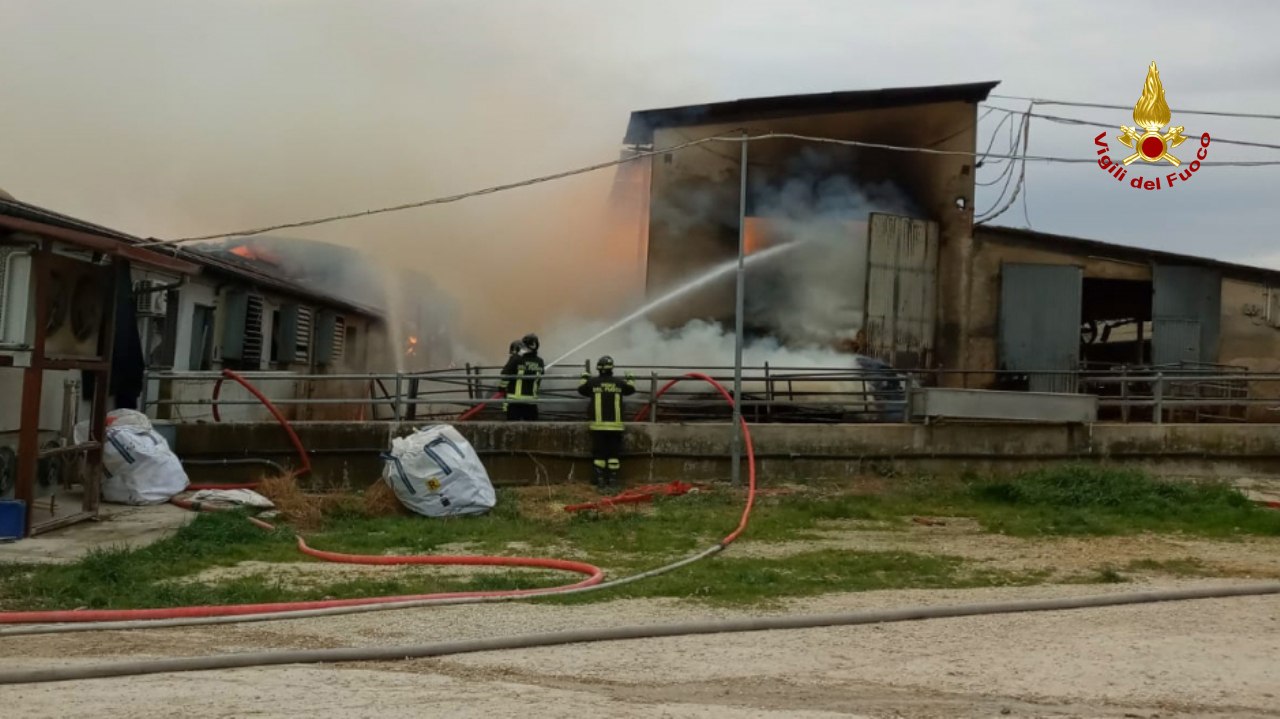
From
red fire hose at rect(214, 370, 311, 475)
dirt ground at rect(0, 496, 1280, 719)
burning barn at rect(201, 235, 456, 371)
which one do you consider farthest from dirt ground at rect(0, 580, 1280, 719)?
burning barn at rect(201, 235, 456, 371)

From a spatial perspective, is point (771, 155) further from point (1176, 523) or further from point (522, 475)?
point (1176, 523)

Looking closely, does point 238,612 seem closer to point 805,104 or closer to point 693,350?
point 693,350

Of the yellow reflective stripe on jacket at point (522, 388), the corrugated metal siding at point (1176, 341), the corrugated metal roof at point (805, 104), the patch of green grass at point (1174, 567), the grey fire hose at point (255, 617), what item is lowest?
the grey fire hose at point (255, 617)

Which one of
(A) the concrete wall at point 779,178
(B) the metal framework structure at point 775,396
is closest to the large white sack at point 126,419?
(B) the metal framework structure at point 775,396

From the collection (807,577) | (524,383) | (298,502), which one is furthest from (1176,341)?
(298,502)

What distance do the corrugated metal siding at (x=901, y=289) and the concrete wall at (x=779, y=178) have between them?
13.5 inches

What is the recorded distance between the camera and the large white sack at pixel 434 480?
10984 millimetres

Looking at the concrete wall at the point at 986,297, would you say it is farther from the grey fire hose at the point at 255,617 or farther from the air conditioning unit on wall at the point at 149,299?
the grey fire hose at the point at 255,617

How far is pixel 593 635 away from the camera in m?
5.97

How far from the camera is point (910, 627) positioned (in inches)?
252

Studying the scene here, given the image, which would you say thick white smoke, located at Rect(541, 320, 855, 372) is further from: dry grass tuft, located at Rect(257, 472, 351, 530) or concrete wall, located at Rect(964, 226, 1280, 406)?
dry grass tuft, located at Rect(257, 472, 351, 530)

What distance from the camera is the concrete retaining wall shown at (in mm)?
13336

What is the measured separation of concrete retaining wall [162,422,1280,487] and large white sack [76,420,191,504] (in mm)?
1480

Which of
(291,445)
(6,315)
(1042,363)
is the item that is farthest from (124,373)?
(1042,363)
